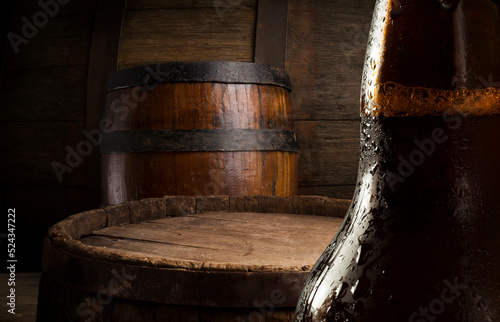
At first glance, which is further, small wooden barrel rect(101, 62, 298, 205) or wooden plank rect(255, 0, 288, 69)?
wooden plank rect(255, 0, 288, 69)

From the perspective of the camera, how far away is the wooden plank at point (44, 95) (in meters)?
3.13

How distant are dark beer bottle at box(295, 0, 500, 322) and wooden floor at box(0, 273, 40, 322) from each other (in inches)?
100

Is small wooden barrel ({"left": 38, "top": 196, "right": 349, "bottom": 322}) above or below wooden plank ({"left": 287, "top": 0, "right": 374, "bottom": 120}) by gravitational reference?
below

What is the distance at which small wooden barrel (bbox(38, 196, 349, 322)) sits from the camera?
1010mm

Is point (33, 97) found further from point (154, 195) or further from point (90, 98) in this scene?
point (154, 195)

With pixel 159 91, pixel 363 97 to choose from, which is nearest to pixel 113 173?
pixel 159 91

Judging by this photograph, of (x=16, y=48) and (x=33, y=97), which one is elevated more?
(x=16, y=48)

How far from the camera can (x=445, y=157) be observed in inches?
16.7

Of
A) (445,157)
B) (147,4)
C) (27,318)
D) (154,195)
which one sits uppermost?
(147,4)

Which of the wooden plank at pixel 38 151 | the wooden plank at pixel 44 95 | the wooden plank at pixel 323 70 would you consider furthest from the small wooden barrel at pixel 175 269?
the wooden plank at pixel 44 95

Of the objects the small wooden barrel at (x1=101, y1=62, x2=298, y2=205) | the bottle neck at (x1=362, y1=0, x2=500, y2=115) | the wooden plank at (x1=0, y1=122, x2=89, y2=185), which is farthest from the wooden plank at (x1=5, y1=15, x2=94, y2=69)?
the bottle neck at (x1=362, y1=0, x2=500, y2=115)

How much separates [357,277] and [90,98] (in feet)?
9.36

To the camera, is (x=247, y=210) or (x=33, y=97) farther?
(x=33, y=97)

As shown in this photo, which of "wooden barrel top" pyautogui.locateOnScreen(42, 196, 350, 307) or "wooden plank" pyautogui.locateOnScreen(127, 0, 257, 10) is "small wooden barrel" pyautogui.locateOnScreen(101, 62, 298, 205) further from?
"wooden plank" pyautogui.locateOnScreen(127, 0, 257, 10)
